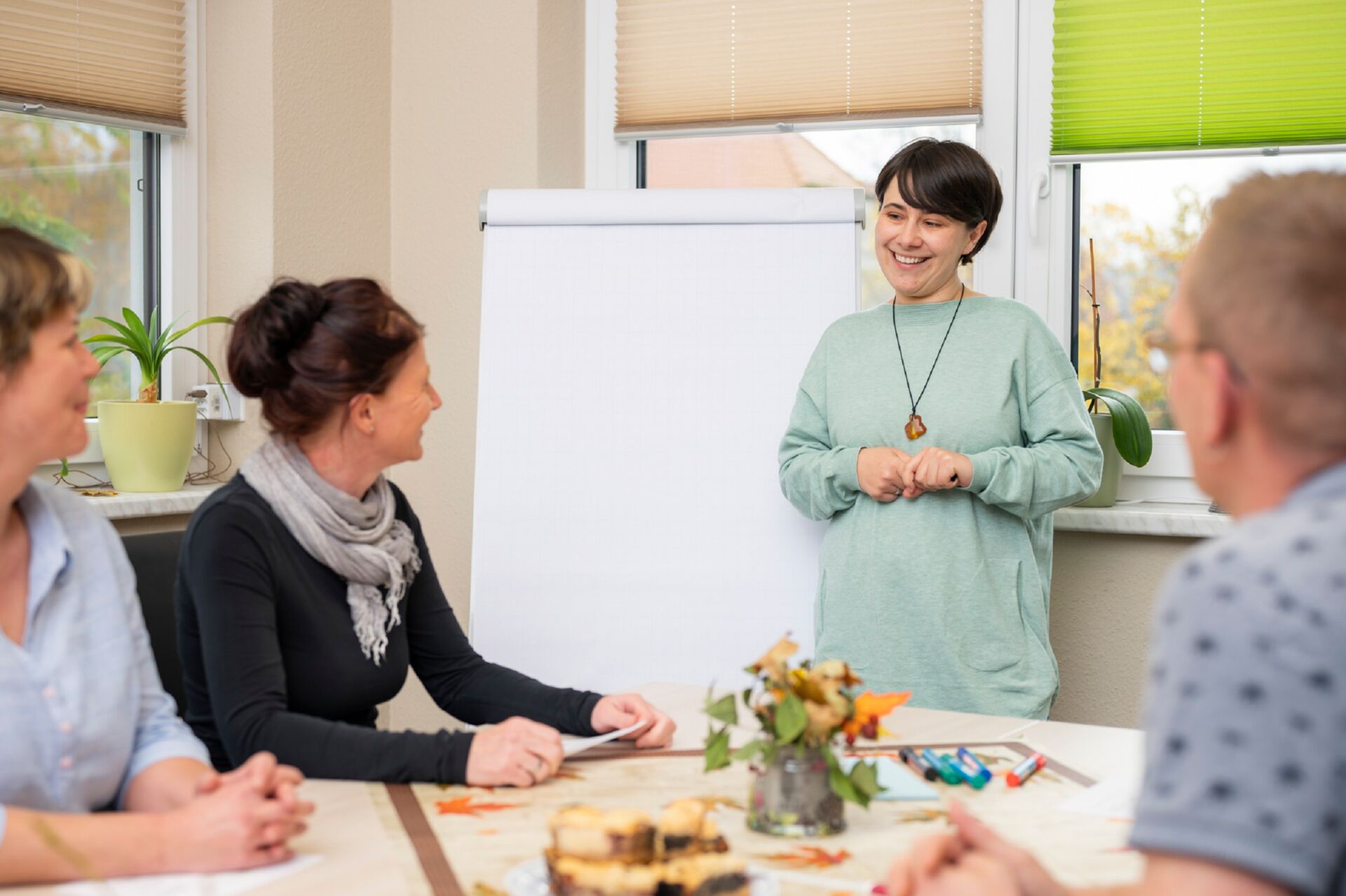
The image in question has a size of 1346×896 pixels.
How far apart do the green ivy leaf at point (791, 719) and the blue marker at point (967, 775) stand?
287 mm

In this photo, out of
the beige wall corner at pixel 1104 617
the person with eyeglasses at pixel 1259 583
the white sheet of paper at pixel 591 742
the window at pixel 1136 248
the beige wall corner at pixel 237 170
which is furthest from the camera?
the beige wall corner at pixel 237 170

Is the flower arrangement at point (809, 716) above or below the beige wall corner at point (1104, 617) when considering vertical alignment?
above

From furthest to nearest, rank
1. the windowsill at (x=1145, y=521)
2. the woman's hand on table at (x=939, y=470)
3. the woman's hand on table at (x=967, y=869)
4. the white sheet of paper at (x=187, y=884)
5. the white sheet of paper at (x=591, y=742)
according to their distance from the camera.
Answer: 1. the windowsill at (x=1145, y=521)
2. the woman's hand on table at (x=939, y=470)
3. the white sheet of paper at (x=591, y=742)
4. the white sheet of paper at (x=187, y=884)
5. the woman's hand on table at (x=967, y=869)

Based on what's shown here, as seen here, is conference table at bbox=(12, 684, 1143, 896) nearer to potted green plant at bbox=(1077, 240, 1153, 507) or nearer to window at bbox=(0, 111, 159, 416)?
potted green plant at bbox=(1077, 240, 1153, 507)

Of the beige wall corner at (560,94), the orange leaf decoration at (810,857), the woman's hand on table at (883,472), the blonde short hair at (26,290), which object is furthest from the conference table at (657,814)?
the beige wall corner at (560,94)

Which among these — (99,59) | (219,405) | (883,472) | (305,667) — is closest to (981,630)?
(883,472)

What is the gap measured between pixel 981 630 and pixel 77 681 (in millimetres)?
1384

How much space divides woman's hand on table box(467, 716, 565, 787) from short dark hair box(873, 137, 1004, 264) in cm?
121

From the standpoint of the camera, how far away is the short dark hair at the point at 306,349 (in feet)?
5.10

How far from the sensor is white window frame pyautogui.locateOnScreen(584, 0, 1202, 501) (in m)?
2.78

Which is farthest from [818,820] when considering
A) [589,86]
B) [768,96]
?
[589,86]

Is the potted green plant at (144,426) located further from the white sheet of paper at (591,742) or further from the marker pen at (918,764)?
the marker pen at (918,764)

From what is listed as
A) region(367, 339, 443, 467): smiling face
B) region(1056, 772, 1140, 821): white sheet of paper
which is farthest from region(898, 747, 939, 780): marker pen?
region(367, 339, 443, 467): smiling face

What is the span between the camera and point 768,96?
3.01m
